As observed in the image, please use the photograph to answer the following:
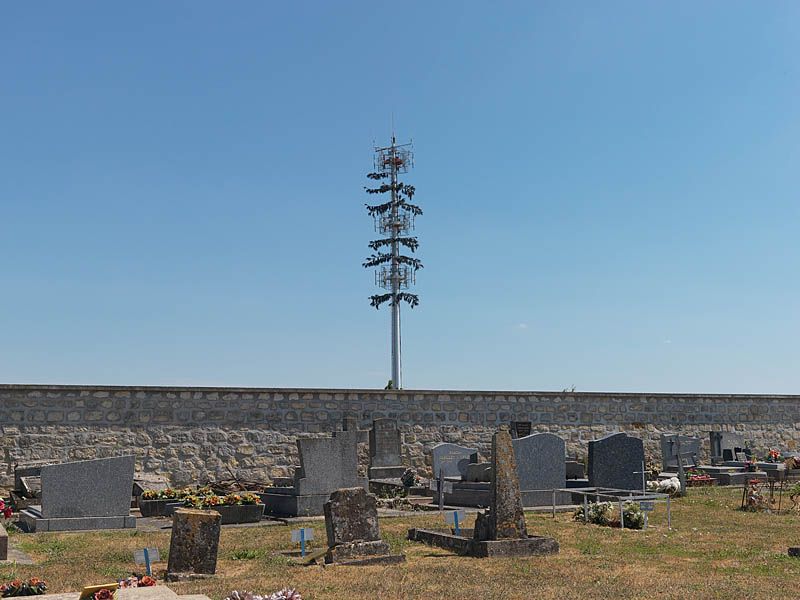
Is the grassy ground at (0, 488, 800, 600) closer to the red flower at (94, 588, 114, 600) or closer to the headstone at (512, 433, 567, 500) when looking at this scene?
the red flower at (94, 588, 114, 600)

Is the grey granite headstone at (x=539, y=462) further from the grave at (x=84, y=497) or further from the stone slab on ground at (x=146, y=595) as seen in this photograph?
the stone slab on ground at (x=146, y=595)

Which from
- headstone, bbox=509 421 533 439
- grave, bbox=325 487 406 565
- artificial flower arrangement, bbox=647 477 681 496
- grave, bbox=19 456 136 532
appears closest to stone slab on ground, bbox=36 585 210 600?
grave, bbox=325 487 406 565

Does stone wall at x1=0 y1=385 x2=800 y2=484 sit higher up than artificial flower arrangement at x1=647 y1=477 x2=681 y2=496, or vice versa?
stone wall at x1=0 y1=385 x2=800 y2=484

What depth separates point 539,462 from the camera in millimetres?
15617

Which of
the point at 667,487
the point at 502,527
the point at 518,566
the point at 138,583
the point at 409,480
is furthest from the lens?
the point at 409,480

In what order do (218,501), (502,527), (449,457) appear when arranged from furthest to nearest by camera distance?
1. (449,457)
2. (218,501)
3. (502,527)

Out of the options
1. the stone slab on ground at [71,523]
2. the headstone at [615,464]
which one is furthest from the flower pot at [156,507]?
the headstone at [615,464]

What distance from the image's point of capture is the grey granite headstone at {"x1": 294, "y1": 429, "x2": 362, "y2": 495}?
14477mm

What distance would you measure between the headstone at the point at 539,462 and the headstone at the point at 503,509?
5.37 metres

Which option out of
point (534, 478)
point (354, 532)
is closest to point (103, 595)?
point (354, 532)

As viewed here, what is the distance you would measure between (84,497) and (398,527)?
484 cm

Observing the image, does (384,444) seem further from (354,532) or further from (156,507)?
(354,532)

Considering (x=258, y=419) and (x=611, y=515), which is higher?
(x=258, y=419)

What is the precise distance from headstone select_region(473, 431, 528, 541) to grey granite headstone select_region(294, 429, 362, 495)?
16.1 ft
